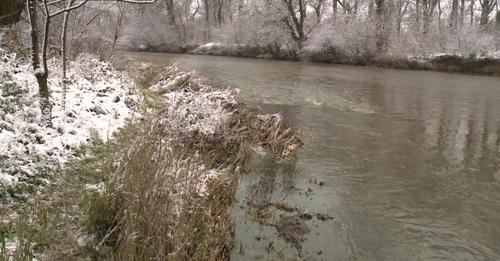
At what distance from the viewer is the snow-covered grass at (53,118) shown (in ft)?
16.7

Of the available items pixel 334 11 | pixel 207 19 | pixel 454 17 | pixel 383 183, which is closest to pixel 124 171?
pixel 383 183

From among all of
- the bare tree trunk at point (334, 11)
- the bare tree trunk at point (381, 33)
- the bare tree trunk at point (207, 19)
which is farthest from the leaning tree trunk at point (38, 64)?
the bare tree trunk at point (207, 19)

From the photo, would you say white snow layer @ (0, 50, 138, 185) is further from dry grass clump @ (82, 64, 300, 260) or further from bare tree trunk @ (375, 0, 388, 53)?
bare tree trunk @ (375, 0, 388, 53)

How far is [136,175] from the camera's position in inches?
155

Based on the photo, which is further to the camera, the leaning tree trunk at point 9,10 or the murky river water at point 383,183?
the leaning tree trunk at point 9,10

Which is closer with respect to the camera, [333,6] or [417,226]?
[417,226]

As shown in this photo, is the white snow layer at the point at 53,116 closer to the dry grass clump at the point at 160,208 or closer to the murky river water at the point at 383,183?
the dry grass clump at the point at 160,208

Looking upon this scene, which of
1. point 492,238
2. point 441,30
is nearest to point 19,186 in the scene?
point 492,238

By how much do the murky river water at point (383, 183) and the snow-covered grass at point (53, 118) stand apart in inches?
91.7

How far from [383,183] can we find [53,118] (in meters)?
4.89

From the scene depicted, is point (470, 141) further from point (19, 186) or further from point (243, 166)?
point (19, 186)

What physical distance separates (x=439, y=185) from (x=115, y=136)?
16.3 feet

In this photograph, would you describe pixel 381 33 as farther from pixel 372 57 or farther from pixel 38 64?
pixel 38 64

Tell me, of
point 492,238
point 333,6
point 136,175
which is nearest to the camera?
point 136,175
